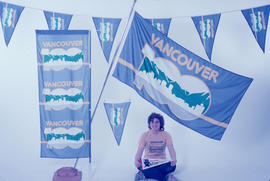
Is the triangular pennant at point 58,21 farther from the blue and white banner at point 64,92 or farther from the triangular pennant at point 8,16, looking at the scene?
the triangular pennant at point 8,16

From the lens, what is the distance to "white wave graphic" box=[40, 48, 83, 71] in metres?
3.33

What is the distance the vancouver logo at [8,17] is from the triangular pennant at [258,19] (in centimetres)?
296

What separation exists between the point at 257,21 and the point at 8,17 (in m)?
3.18

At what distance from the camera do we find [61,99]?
3381 millimetres

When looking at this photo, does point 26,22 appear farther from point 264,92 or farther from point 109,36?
point 264,92

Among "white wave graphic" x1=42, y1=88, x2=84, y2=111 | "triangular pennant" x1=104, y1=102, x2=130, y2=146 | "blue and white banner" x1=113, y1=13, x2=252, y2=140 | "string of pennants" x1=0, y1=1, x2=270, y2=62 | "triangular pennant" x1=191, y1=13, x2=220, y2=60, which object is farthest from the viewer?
"triangular pennant" x1=104, y1=102, x2=130, y2=146

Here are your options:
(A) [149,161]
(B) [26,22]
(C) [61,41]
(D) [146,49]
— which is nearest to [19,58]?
(B) [26,22]

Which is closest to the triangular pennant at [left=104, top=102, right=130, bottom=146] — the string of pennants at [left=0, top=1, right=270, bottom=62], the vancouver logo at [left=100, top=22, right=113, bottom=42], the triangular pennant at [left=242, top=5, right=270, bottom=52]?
the string of pennants at [left=0, top=1, right=270, bottom=62]

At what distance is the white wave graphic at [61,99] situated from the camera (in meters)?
3.37

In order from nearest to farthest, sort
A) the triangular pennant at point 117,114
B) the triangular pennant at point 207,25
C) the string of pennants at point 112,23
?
the string of pennants at point 112,23 → the triangular pennant at point 207,25 → the triangular pennant at point 117,114

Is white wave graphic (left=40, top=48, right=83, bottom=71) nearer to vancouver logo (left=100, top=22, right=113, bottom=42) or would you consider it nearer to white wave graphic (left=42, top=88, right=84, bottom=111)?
white wave graphic (left=42, top=88, right=84, bottom=111)

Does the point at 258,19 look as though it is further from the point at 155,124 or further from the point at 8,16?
the point at 8,16

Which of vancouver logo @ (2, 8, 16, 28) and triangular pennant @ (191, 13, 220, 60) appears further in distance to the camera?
triangular pennant @ (191, 13, 220, 60)

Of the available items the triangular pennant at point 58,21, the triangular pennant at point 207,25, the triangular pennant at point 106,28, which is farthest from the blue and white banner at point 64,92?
the triangular pennant at point 207,25
